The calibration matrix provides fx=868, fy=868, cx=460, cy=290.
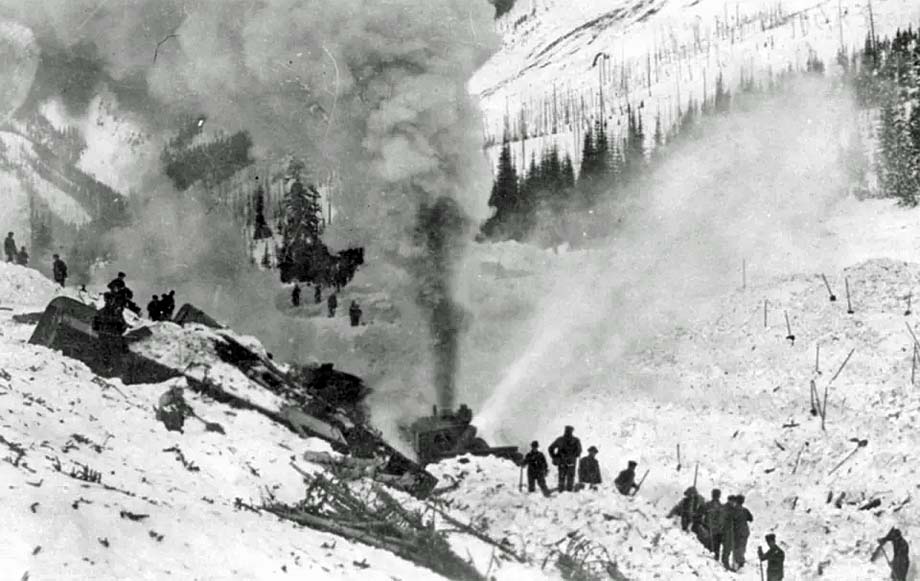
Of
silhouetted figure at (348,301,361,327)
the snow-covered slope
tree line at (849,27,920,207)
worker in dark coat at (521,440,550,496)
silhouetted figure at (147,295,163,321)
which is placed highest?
the snow-covered slope

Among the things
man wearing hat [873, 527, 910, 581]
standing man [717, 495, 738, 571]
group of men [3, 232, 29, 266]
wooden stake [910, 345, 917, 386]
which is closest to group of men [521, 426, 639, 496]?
standing man [717, 495, 738, 571]

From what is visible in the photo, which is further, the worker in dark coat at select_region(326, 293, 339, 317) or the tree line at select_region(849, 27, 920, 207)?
the tree line at select_region(849, 27, 920, 207)

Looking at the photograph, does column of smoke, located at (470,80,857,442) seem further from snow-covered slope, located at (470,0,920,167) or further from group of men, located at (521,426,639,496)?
snow-covered slope, located at (470,0,920,167)

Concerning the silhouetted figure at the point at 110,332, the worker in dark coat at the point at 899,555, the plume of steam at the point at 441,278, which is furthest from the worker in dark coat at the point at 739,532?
the plume of steam at the point at 441,278

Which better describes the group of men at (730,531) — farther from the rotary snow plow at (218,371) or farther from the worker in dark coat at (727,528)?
the rotary snow plow at (218,371)

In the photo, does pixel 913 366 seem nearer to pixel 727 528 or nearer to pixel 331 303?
pixel 727 528

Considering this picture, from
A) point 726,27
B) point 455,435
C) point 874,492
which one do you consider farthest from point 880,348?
point 726,27
